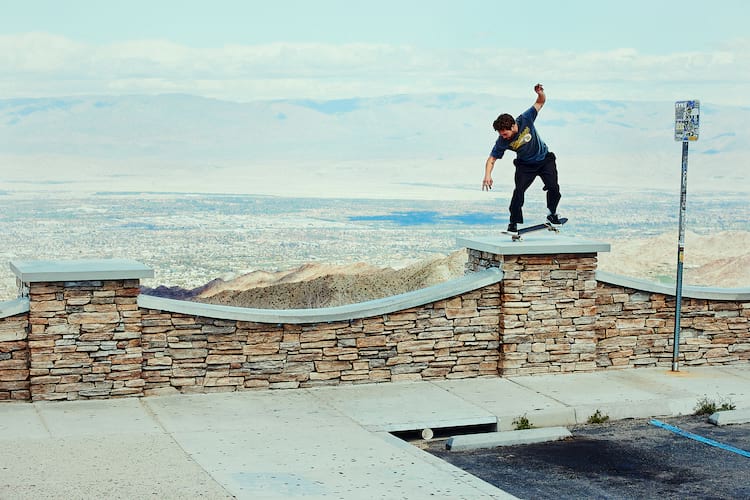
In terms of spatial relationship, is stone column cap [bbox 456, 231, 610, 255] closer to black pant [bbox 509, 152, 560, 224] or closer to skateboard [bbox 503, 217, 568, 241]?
skateboard [bbox 503, 217, 568, 241]

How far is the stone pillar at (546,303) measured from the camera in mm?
11867

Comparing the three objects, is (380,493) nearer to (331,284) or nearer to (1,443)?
(1,443)

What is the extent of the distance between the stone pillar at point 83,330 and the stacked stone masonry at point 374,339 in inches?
0.4

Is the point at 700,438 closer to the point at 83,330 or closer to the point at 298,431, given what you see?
the point at 298,431

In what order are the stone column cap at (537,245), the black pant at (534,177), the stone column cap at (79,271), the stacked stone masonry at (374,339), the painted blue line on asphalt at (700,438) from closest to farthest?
the painted blue line on asphalt at (700,438) → the stone column cap at (79,271) → the stacked stone masonry at (374,339) → the stone column cap at (537,245) → the black pant at (534,177)

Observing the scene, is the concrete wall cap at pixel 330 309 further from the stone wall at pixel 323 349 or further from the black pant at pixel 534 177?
the black pant at pixel 534 177

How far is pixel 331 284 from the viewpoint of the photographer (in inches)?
1287

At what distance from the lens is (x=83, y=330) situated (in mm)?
10508

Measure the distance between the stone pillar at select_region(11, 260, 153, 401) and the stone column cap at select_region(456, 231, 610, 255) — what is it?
11.8 feet

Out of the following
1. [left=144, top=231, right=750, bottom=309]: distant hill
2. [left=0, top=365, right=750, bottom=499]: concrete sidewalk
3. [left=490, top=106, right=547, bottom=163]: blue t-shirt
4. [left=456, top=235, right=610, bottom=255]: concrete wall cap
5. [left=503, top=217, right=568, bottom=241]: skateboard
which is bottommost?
[left=144, top=231, right=750, bottom=309]: distant hill

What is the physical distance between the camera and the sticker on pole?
40.3 ft

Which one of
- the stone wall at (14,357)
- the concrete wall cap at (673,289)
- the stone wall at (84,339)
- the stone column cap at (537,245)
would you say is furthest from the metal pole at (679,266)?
the stone wall at (14,357)

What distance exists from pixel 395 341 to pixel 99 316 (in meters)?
2.96

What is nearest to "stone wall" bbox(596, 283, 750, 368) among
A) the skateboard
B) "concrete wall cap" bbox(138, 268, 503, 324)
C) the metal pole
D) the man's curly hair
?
the metal pole
